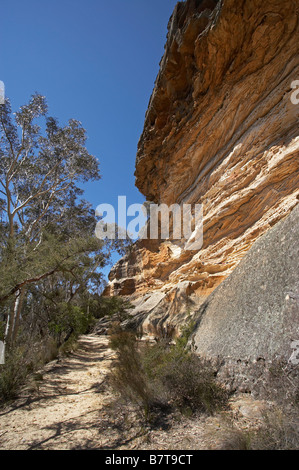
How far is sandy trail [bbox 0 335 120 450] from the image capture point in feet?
11.1

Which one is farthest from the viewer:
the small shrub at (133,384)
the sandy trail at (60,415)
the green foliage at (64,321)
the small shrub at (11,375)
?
the green foliage at (64,321)

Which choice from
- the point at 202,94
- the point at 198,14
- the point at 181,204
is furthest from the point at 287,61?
the point at 181,204

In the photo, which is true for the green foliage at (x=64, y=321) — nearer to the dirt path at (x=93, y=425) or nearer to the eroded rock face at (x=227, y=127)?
the eroded rock face at (x=227, y=127)

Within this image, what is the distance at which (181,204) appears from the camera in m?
14.9

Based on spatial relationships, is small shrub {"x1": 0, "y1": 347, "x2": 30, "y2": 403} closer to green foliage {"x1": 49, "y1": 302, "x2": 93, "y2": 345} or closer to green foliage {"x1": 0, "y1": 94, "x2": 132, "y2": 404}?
green foliage {"x1": 0, "y1": 94, "x2": 132, "y2": 404}

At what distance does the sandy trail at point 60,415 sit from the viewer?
3394 mm

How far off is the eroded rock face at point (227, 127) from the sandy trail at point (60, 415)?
4.21m

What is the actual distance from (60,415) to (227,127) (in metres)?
12.8

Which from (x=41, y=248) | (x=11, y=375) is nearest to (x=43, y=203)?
(x=41, y=248)

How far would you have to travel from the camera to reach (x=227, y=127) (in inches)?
471

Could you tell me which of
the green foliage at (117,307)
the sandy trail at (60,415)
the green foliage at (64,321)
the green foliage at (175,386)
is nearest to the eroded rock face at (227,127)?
the green foliage at (64,321)

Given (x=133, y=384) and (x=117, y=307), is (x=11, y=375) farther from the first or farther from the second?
(x=117, y=307)

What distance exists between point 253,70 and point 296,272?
34.9 feet
